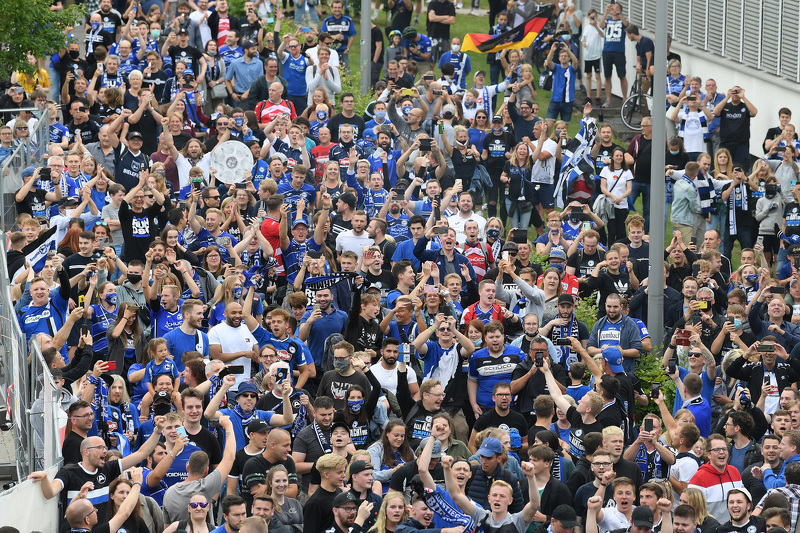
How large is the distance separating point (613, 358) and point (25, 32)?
35.2ft

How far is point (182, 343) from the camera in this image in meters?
14.6

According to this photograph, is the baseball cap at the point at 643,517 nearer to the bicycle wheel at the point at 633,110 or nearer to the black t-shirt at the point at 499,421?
the black t-shirt at the point at 499,421

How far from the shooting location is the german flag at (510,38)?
85.9 feet

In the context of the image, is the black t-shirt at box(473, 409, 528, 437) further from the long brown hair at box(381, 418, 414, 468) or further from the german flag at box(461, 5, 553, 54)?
the german flag at box(461, 5, 553, 54)

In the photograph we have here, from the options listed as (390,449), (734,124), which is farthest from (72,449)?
(734,124)

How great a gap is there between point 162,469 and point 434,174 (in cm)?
955

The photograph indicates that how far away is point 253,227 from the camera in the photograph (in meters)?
17.1

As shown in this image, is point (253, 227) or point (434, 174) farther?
point (434, 174)

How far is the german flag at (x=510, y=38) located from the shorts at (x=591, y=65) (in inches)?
72.8

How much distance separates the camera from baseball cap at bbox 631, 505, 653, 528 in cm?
1152

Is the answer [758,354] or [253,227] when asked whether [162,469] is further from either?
[758,354]

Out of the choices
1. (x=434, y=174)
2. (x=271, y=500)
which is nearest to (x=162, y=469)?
(x=271, y=500)

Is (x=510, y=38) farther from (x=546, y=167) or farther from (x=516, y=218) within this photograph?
(x=516, y=218)

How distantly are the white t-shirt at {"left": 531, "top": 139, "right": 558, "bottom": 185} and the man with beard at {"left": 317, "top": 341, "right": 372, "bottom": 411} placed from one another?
8046 millimetres
